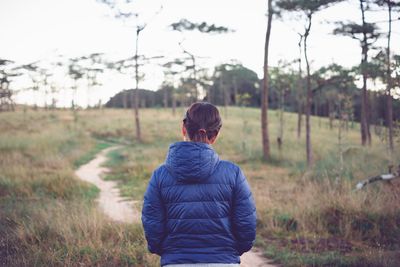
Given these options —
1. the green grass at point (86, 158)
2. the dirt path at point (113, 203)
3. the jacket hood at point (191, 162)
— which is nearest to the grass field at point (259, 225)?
the dirt path at point (113, 203)

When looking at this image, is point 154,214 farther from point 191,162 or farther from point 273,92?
point 273,92

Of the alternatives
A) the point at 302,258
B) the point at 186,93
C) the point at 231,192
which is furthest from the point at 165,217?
the point at 186,93

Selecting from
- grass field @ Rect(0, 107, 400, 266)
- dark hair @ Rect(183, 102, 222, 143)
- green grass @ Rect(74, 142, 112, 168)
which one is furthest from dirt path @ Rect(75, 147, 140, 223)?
dark hair @ Rect(183, 102, 222, 143)

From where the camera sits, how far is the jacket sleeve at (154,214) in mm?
2213

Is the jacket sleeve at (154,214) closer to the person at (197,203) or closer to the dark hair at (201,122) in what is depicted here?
the person at (197,203)

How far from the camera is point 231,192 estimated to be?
2.23 m

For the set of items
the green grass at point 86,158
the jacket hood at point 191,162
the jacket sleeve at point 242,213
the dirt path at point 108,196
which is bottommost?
the dirt path at point 108,196

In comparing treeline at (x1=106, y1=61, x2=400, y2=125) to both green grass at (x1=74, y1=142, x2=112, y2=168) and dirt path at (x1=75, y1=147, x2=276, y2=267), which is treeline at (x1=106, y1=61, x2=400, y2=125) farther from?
dirt path at (x1=75, y1=147, x2=276, y2=267)

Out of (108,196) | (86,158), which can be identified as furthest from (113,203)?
(86,158)

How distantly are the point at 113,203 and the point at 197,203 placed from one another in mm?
8380

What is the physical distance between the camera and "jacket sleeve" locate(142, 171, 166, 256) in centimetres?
221

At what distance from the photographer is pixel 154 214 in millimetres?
2227

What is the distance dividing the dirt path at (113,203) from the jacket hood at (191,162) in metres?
3.71

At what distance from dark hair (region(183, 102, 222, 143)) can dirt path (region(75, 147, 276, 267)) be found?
3.73 metres
